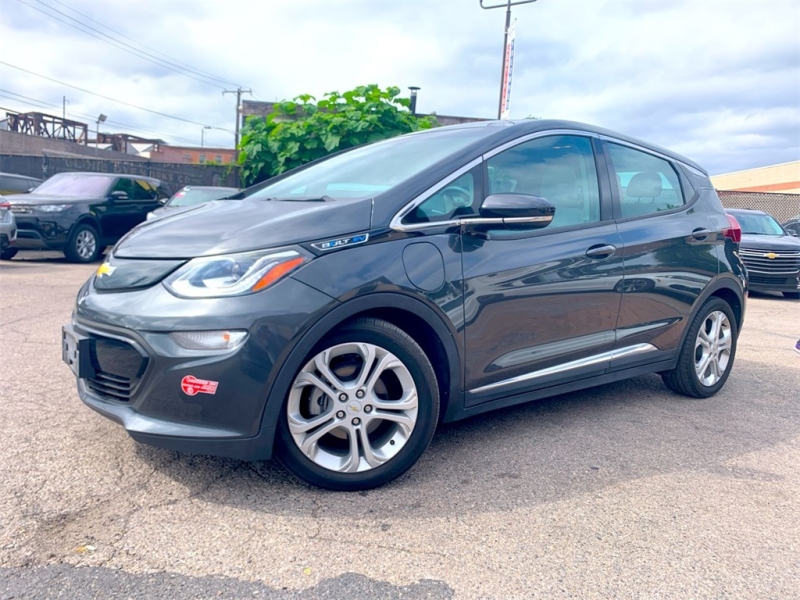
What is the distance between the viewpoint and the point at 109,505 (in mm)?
2744

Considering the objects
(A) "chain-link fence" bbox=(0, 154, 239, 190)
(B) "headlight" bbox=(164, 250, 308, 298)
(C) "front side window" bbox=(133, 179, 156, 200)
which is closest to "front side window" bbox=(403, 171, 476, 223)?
(B) "headlight" bbox=(164, 250, 308, 298)

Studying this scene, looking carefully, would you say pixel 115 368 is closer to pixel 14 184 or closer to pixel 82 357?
pixel 82 357

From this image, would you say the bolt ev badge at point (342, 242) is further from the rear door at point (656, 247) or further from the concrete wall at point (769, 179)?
the concrete wall at point (769, 179)

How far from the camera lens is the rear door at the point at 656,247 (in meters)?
4.07

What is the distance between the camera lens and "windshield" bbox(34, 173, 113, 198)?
1202 cm

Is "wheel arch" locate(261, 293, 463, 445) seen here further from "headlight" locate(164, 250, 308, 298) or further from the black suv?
the black suv

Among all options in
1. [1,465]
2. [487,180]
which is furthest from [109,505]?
[487,180]

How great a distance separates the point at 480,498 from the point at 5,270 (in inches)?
374

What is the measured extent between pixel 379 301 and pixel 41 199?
1021 cm

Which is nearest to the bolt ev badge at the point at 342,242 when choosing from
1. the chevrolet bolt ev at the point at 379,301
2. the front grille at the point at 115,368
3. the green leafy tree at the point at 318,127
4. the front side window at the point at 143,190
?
the chevrolet bolt ev at the point at 379,301

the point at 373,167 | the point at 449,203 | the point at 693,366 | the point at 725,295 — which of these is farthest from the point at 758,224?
the point at 449,203

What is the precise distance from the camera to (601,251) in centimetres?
383

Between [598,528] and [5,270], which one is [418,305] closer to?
[598,528]

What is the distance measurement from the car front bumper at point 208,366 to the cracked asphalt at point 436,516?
1.03 feet
